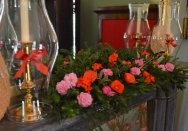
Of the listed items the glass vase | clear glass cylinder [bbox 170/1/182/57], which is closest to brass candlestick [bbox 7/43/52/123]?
the glass vase

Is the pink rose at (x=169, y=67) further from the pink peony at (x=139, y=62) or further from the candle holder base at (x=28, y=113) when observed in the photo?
the candle holder base at (x=28, y=113)

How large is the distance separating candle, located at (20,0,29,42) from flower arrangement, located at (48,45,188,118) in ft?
Answer: 0.45

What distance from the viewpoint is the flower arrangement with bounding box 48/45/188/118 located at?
0.64 metres

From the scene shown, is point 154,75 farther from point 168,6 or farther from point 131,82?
point 168,6

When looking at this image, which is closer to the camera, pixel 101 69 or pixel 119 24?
pixel 101 69

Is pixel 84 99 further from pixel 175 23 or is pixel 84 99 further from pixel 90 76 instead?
pixel 175 23

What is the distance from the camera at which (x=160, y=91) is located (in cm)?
98

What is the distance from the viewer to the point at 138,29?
3.59 feet

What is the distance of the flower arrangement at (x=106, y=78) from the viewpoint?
638mm

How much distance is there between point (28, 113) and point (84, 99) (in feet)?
0.41

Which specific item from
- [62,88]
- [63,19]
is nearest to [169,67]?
[62,88]

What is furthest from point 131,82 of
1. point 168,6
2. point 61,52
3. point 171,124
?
point 168,6

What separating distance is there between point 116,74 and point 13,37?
32cm

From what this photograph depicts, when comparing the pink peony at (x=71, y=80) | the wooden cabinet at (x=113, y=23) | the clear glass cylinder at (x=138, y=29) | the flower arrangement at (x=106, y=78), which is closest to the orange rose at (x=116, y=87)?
the flower arrangement at (x=106, y=78)
